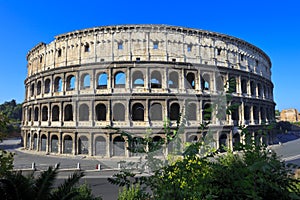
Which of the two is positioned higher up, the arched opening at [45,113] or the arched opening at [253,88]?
the arched opening at [253,88]

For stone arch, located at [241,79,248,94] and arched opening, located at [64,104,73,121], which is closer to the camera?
arched opening, located at [64,104,73,121]

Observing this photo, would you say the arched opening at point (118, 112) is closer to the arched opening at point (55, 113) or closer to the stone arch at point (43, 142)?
the arched opening at point (55, 113)

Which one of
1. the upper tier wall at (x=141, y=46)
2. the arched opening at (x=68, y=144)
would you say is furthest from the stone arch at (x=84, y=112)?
the upper tier wall at (x=141, y=46)

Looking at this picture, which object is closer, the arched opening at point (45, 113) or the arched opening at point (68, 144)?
the arched opening at point (68, 144)

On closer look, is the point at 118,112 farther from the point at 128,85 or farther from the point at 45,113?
the point at 45,113

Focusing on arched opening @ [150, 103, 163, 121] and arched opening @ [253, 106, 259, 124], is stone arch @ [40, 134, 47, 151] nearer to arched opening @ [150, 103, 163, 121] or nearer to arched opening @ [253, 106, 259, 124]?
arched opening @ [150, 103, 163, 121]

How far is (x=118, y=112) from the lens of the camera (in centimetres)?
2323

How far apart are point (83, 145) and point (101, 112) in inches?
182

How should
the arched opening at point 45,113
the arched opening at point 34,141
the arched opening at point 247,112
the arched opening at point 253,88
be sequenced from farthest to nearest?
the arched opening at point 253,88
the arched opening at point 247,112
the arched opening at point 34,141
the arched opening at point 45,113

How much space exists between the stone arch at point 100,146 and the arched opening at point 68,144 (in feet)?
12.3

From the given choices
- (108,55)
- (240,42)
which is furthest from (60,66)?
(240,42)

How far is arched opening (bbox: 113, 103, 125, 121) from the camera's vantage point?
2308cm

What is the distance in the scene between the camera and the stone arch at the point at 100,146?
22906 millimetres

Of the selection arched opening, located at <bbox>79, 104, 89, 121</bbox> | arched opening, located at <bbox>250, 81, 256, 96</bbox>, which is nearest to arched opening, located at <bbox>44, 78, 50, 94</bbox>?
arched opening, located at <bbox>79, 104, 89, 121</bbox>
